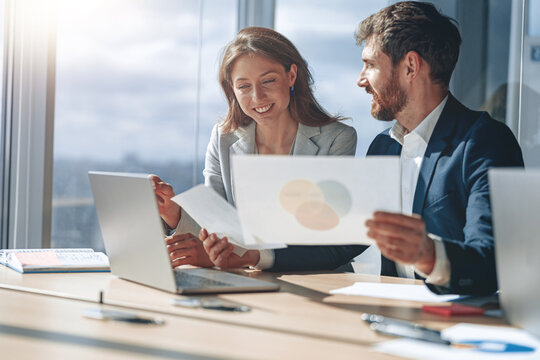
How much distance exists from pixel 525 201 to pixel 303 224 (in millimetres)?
425

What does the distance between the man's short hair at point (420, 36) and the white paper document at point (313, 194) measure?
997 millimetres

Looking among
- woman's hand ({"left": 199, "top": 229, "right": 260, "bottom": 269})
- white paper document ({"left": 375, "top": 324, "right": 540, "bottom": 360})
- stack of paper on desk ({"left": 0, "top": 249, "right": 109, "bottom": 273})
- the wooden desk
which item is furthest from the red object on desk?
stack of paper on desk ({"left": 0, "top": 249, "right": 109, "bottom": 273})

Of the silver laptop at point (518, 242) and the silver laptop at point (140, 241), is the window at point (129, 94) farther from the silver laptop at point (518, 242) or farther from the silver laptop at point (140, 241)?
the silver laptop at point (518, 242)

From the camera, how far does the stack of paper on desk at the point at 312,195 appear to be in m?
1.24

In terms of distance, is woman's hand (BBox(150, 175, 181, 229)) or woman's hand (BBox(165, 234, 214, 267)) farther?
woman's hand (BBox(150, 175, 181, 229))

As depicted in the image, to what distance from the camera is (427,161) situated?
1950 millimetres

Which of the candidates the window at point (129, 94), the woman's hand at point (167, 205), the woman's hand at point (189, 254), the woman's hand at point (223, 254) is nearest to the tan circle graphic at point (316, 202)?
the woman's hand at point (223, 254)

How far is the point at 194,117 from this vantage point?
3.92 m

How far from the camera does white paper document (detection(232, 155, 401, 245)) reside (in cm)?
124

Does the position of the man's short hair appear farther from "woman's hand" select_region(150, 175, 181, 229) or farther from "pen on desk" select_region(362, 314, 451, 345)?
"pen on desk" select_region(362, 314, 451, 345)

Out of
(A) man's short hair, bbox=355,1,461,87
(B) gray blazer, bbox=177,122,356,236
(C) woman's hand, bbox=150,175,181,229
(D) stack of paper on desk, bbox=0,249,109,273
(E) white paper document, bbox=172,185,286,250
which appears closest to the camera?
A: (E) white paper document, bbox=172,185,286,250

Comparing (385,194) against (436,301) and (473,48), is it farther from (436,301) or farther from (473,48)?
(473,48)

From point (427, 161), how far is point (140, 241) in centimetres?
91

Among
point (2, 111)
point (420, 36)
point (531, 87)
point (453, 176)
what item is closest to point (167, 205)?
point (453, 176)
